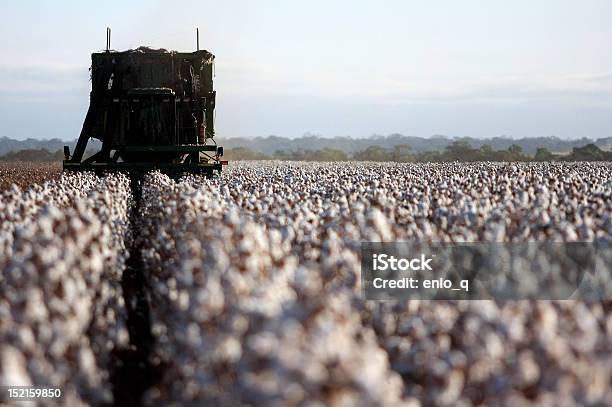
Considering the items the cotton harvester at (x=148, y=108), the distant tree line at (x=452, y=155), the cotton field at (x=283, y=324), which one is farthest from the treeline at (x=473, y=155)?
the cotton field at (x=283, y=324)

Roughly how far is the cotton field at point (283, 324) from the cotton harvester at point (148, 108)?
487 inches

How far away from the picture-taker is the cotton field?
3684mm

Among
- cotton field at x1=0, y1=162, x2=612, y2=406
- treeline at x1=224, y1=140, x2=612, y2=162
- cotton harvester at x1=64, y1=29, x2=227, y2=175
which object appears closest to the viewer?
cotton field at x1=0, y1=162, x2=612, y2=406

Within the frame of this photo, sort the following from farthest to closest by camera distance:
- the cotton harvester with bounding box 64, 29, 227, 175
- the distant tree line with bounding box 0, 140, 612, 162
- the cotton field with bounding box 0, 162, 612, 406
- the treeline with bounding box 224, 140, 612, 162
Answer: the distant tree line with bounding box 0, 140, 612, 162
the treeline with bounding box 224, 140, 612, 162
the cotton harvester with bounding box 64, 29, 227, 175
the cotton field with bounding box 0, 162, 612, 406

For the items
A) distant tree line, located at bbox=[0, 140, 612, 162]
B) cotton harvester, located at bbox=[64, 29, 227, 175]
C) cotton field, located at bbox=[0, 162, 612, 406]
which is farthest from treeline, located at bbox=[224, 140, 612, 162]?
cotton field, located at bbox=[0, 162, 612, 406]

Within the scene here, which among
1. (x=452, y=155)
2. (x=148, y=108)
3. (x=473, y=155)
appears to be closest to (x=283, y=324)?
(x=148, y=108)

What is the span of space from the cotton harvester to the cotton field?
40.6ft

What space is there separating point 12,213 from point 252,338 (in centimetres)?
599

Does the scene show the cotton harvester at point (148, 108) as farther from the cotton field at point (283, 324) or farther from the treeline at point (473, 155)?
the treeline at point (473, 155)

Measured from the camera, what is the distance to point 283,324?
12.2 ft

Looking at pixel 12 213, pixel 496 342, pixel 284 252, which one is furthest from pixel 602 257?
pixel 12 213

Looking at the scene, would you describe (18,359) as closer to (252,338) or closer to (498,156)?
(252,338)

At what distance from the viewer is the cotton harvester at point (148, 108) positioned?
21344mm

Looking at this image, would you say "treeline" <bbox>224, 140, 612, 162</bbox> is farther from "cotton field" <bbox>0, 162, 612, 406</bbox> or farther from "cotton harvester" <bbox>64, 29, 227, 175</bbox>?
"cotton field" <bbox>0, 162, 612, 406</bbox>
